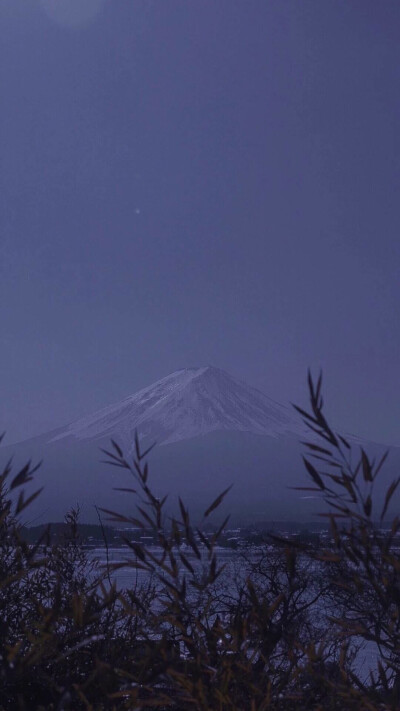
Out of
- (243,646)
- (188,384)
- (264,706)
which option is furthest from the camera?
(188,384)

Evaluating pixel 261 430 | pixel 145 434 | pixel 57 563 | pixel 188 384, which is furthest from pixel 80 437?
pixel 57 563

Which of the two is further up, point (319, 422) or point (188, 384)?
point (188, 384)

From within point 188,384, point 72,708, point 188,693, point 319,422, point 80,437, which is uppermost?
point 188,384

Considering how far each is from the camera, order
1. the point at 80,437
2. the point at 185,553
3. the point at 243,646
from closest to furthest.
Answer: the point at 185,553, the point at 243,646, the point at 80,437

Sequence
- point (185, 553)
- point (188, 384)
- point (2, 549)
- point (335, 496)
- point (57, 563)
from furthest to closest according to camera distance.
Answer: point (188, 384)
point (57, 563)
point (2, 549)
point (185, 553)
point (335, 496)

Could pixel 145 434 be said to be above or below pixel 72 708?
above

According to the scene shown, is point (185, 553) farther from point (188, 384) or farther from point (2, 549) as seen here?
point (188, 384)

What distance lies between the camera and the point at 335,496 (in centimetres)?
230

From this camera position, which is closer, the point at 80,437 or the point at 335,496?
the point at 335,496

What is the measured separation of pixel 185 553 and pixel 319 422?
672 millimetres

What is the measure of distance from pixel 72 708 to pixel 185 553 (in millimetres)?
1411

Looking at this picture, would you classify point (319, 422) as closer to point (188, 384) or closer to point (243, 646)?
point (243, 646)

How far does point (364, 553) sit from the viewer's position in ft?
7.73

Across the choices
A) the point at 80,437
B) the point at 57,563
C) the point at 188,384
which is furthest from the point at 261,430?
the point at 57,563
